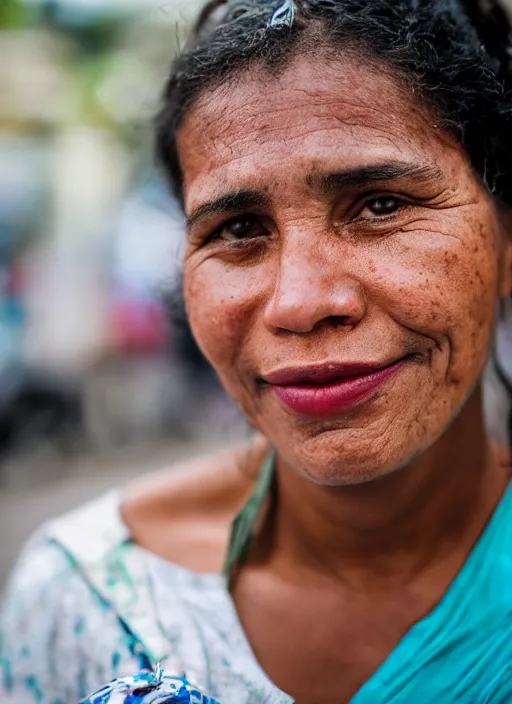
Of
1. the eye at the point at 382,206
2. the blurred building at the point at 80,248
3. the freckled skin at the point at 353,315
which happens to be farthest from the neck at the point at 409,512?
the blurred building at the point at 80,248

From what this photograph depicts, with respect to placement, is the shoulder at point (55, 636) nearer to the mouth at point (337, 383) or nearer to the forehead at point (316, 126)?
the mouth at point (337, 383)

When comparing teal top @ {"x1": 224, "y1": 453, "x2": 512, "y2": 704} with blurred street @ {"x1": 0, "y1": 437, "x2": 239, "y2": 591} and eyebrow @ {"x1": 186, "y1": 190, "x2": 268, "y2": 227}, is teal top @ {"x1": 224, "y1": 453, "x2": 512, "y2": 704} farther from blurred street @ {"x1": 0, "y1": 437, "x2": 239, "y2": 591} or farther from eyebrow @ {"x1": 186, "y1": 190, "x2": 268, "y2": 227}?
blurred street @ {"x1": 0, "y1": 437, "x2": 239, "y2": 591}

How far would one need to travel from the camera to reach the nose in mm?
1268

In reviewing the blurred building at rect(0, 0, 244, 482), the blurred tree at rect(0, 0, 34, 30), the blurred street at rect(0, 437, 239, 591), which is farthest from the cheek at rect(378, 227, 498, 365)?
the blurred tree at rect(0, 0, 34, 30)

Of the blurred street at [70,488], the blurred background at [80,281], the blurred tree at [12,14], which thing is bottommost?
the blurred street at [70,488]

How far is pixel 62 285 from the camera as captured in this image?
775 cm

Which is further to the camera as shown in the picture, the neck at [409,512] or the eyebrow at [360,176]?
the neck at [409,512]

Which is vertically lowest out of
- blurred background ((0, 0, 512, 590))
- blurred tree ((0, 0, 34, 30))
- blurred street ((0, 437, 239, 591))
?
blurred street ((0, 437, 239, 591))

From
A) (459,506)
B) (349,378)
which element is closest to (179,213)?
(349,378)

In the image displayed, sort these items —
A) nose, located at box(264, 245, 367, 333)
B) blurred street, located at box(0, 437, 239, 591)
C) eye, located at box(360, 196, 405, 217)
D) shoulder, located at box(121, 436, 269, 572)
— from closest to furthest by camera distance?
nose, located at box(264, 245, 367, 333) → eye, located at box(360, 196, 405, 217) → shoulder, located at box(121, 436, 269, 572) → blurred street, located at box(0, 437, 239, 591)

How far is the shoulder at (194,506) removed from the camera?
1839mm

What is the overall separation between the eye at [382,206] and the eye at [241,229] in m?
0.21

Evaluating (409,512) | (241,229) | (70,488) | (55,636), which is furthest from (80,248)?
(409,512)

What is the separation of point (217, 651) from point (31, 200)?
25.1 ft
